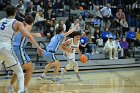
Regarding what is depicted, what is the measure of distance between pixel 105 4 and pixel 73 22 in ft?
17.2

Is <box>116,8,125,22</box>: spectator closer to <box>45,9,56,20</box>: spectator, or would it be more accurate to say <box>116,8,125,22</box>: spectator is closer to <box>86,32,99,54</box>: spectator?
<box>86,32,99,54</box>: spectator

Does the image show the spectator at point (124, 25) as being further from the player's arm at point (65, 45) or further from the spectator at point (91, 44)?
the player's arm at point (65, 45)

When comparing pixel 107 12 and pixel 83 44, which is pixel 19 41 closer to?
pixel 83 44

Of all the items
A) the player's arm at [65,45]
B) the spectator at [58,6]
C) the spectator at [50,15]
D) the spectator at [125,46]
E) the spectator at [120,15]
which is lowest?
the spectator at [125,46]

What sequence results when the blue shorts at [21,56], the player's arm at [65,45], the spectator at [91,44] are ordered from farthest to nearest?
the spectator at [91,44]
the player's arm at [65,45]
the blue shorts at [21,56]

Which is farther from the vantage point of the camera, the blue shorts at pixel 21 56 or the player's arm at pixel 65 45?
the player's arm at pixel 65 45

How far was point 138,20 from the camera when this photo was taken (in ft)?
76.9

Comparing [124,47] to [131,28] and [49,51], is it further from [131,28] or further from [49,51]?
[49,51]

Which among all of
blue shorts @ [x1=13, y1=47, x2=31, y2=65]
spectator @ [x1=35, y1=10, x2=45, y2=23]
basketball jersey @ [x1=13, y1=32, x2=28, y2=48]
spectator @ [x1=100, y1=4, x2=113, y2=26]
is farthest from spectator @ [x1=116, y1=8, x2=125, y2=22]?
blue shorts @ [x1=13, y1=47, x2=31, y2=65]

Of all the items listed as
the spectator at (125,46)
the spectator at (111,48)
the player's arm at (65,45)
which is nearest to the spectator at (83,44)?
the spectator at (111,48)

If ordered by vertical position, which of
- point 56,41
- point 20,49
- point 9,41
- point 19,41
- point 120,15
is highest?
point 9,41

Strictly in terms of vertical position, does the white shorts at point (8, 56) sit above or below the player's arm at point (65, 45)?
above

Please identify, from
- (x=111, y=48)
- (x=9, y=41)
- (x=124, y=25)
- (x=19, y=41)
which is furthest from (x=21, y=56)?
(x=124, y=25)

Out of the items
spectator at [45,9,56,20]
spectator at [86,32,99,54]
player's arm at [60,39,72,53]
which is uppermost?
spectator at [45,9,56,20]
